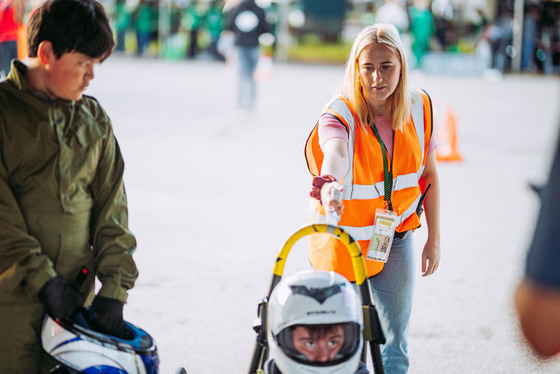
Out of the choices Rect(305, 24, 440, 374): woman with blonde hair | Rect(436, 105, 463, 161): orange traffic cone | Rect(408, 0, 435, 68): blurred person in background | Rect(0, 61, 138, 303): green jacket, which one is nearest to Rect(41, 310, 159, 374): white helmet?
Rect(0, 61, 138, 303): green jacket

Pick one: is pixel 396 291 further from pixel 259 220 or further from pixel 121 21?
pixel 121 21

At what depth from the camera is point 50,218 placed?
9.00 ft

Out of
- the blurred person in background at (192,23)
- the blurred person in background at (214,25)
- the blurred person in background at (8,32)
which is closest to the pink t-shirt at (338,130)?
the blurred person in background at (8,32)

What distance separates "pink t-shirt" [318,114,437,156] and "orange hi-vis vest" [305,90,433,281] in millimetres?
26

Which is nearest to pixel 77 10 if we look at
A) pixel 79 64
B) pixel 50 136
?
pixel 79 64

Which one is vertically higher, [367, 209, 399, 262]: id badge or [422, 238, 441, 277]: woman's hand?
[367, 209, 399, 262]: id badge

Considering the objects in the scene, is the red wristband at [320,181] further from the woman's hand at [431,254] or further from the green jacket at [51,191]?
the woman's hand at [431,254]

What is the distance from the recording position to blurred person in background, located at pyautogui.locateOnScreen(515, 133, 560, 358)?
1494mm

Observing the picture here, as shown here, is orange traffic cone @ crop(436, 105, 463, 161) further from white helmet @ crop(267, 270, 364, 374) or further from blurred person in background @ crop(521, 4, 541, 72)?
blurred person in background @ crop(521, 4, 541, 72)

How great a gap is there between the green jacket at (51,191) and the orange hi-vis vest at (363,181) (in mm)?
845

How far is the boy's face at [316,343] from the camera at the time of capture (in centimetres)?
273

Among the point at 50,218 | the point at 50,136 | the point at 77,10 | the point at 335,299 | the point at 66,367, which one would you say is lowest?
the point at 66,367

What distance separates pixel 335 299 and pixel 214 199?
17.8 ft

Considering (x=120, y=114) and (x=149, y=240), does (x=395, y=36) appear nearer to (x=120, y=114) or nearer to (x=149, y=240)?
(x=149, y=240)
